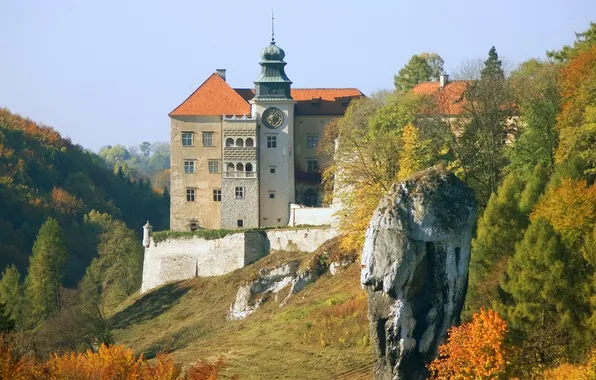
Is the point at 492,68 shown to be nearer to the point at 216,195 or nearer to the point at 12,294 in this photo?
the point at 216,195

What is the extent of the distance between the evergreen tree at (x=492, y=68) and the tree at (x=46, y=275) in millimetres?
28431

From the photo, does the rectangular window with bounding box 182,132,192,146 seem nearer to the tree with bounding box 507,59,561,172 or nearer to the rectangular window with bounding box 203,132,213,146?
the rectangular window with bounding box 203,132,213,146

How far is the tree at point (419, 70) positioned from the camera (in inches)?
3514

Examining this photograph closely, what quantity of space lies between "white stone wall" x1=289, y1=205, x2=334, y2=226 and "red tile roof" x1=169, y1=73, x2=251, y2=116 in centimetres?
677

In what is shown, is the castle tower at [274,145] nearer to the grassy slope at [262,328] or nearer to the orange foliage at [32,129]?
the grassy slope at [262,328]

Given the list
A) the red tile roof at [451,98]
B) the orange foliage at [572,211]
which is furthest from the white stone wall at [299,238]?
the orange foliage at [572,211]

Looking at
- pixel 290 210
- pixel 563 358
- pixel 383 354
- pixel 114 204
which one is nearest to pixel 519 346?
pixel 563 358

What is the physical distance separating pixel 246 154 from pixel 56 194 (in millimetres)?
60990

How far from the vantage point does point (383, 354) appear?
41.0 m

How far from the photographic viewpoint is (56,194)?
131500 millimetres

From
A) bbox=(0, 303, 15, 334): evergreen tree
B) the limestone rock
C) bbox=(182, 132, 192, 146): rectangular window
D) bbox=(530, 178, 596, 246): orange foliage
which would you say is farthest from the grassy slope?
bbox=(182, 132, 192, 146): rectangular window

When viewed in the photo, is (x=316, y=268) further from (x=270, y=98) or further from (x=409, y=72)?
(x=409, y=72)

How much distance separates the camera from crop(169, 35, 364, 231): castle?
243 feet

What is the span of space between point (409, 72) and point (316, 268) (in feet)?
97.0
